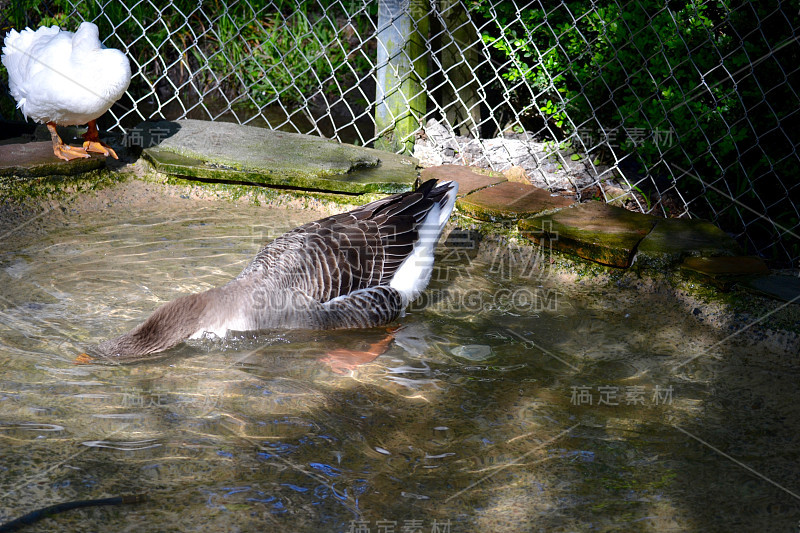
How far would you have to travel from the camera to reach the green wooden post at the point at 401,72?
17.3 feet

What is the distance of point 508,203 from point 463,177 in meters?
0.52

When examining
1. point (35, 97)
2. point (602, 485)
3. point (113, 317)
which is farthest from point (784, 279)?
point (35, 97)

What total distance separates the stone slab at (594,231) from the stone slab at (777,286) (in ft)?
2.01

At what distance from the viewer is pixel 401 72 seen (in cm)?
538

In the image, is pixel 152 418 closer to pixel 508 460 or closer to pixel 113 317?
pixel 113 317

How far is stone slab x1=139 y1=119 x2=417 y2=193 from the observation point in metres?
4.81

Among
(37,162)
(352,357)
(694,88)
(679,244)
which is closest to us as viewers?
(352,357)

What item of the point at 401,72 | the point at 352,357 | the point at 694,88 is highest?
the point at 401,72

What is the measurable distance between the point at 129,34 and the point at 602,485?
23.8ft

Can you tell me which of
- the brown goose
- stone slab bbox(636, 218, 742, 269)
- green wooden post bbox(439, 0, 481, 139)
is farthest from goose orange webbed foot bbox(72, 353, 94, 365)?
green wooden post bbox(439, 0, 481, 139)

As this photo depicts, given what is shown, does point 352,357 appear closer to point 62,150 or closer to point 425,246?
point 425,246

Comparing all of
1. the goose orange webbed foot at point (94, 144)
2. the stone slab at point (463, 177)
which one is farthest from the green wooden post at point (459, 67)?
Answer: the goose orange webbed foot at point (94, 144)

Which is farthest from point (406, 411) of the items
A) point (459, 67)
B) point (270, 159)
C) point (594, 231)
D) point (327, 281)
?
point (459, 67)

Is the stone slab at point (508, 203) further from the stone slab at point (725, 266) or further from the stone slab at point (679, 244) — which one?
the stone slab at point (725, 266)
